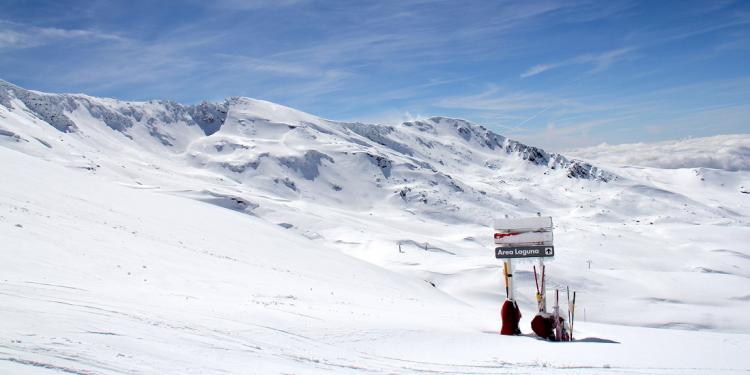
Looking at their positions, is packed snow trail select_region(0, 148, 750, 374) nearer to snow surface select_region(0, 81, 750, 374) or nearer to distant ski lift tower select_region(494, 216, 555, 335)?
snow surface select_region(0, 81, 750, 374)

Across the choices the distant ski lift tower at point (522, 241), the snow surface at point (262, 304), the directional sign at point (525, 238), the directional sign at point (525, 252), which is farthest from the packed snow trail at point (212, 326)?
the directional sign at point (525, 238)

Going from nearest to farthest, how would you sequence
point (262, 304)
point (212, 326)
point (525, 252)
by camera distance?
point (212, 326) → point (262, 304) → point (525, 252)

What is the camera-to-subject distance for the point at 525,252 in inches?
758

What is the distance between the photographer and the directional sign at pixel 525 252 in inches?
747

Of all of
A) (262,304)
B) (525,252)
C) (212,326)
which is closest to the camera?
(212,326)

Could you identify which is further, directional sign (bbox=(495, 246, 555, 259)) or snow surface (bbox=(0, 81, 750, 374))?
directional sign (bbox=(495, 246, 555, 259))

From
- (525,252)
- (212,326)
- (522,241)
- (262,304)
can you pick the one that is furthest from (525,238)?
(212,326)

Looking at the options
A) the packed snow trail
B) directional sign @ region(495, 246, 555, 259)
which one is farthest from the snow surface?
directional sign @ region(495, 246, 555, 259)

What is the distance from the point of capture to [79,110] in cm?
18750

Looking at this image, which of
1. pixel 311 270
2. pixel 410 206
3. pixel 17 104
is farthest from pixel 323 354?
pixel 17 104

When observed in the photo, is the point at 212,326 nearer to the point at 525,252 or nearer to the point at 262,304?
the point at 262,304

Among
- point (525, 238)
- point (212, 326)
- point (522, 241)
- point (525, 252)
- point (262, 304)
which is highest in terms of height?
point (525, 238)

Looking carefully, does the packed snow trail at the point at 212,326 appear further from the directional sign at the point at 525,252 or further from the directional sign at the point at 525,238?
the directional sign at the point at 525,238

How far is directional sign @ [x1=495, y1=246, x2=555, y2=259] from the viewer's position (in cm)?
1897
